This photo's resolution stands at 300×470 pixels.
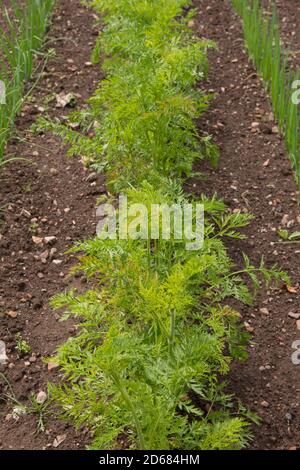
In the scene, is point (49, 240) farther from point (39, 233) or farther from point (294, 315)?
point (294, 315)

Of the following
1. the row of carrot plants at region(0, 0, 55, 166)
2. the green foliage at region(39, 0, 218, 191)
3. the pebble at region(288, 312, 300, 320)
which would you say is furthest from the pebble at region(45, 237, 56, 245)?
the pebble at region(288, 312, 300, 320)

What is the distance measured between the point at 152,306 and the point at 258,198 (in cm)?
157

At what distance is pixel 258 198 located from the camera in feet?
13.0

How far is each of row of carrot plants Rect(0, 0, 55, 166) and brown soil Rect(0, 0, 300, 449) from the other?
5.4 inches

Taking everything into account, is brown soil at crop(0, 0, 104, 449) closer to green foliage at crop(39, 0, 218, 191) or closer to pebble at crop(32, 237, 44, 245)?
pebble at crop(32, 237, 44, 245)

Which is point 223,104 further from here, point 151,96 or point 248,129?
point 151,96

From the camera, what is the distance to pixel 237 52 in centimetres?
498

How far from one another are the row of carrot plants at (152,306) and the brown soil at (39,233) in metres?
0.15

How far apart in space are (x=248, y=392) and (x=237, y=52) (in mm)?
2636

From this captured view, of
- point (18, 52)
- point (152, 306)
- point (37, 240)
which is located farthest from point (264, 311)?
point (18, 52)

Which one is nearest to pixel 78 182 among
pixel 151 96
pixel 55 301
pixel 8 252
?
pixel 8 252

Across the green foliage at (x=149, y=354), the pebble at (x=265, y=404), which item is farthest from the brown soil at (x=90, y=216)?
the green foliage at (x=149, y=354)

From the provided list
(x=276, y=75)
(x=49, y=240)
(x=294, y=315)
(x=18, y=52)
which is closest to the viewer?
(x=294, y=315)

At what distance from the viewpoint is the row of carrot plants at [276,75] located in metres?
3.89
